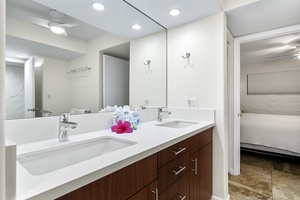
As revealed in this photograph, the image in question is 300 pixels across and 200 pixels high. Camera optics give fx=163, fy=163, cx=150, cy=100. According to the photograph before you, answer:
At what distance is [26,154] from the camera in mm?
815

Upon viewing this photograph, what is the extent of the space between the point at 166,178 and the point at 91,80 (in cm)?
94

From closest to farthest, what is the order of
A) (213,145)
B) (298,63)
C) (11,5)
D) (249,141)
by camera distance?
1. (11,5)
2. (213,145)
3. (249,141)
4. (298,63)

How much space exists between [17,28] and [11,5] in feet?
0.42

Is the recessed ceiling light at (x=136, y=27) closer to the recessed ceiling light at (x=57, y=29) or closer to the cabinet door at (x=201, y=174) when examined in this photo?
the recessed ceiling light at (x=57, y=29)

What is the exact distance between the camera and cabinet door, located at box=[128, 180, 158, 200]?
787 mm

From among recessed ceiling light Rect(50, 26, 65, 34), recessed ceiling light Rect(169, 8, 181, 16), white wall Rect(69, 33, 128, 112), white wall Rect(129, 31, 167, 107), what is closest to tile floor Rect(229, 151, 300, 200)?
white wall Rect(129, 31, 167, 107)

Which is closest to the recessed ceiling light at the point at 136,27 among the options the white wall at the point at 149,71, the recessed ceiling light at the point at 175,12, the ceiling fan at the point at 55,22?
the white wall at the point at 149,71

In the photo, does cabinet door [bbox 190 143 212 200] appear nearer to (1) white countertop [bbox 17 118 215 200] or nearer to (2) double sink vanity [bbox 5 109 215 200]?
(2) double sink vanity [bbox 5 109 215 200]

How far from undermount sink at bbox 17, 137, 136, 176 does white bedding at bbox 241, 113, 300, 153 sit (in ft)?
9.33

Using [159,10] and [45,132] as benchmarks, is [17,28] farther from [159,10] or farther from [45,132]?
[159,10]

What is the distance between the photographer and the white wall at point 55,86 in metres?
1.11

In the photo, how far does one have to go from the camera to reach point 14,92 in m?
0.95

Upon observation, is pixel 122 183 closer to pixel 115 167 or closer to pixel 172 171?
pixel 115 167

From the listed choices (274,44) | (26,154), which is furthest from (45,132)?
(274,44)
